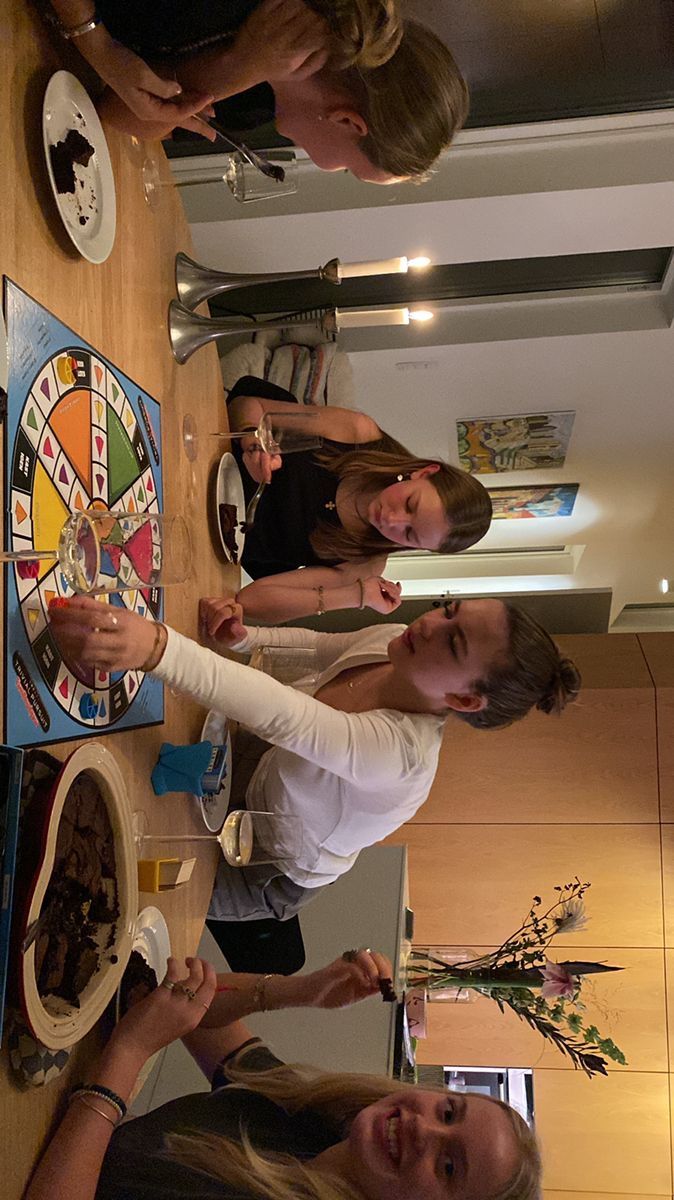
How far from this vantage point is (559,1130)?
3881 mm

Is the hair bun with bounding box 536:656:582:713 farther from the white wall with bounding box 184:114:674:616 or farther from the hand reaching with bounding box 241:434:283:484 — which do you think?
the white wall with bounding box 184:114:674:616

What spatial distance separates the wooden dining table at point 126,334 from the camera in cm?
122

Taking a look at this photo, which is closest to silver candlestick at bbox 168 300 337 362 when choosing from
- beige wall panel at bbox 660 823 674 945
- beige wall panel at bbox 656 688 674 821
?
beige wall panel at bbox 656 688 674 821

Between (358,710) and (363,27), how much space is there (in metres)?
1.19

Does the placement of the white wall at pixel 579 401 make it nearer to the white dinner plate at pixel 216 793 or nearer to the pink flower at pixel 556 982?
the white dinner plate at pixel 216 793

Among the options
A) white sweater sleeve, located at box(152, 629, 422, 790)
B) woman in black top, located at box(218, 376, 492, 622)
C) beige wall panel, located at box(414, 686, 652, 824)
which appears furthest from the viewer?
beige wall panel, located at box(414, 686, 652, 824)

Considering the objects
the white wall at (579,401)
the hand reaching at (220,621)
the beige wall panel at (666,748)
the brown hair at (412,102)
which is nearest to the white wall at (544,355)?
the white wall at (579,401)

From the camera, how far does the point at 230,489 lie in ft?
7.11

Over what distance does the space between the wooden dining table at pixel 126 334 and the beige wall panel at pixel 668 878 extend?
2.62 m

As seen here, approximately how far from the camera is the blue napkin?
159cm

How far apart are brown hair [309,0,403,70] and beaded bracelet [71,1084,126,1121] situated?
148 cm

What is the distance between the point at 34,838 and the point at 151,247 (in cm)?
114

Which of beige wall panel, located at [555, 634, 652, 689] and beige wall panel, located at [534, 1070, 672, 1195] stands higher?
beige wall panel, located at [555, 634, 652, 689]

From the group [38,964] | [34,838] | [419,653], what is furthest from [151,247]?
[38,964]
